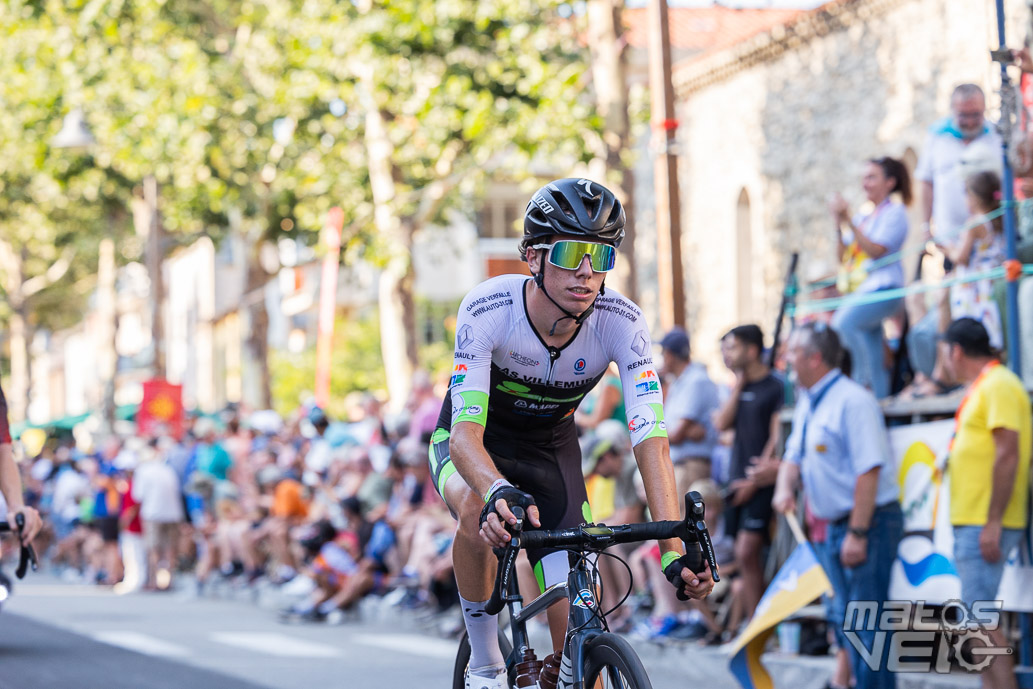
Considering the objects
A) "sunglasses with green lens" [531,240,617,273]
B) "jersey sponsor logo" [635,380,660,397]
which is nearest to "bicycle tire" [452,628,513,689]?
"jersey sponsor logo" [635,380,660,397]

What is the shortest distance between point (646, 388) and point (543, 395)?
0.46 metres

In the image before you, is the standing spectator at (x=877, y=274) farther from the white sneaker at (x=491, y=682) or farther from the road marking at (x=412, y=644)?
the white sneaker at (x=491, y=682)

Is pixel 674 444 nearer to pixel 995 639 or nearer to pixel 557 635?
pixel 995 639

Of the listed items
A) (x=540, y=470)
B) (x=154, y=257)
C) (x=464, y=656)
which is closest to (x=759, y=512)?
(x=464, y=656)

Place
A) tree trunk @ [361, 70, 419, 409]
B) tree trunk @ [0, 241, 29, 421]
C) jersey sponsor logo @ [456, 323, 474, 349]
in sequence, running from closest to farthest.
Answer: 1. jersey sponsor logo @ [456, 323, 474, 349]
2. tree trunk @ [361, 70, 419, 409]
3. tree trunk @ [0, 241, 29, 421]

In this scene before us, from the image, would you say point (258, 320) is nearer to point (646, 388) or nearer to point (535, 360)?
point (535, 360)

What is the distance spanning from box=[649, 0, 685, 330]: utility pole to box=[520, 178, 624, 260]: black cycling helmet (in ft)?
24.5

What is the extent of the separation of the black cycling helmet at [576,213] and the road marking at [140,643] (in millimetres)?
8151

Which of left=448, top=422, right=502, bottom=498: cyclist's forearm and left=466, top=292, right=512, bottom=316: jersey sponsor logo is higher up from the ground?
left=466, top=292, right=512, bottom=316: jersey sponsor logo

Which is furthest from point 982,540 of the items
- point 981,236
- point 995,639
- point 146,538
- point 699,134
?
point 699,134

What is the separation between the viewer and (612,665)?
15.8ft

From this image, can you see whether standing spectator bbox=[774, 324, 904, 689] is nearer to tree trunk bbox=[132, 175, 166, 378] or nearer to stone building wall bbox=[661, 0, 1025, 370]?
stone building wall bbox=[661, 0, 1025, 370]

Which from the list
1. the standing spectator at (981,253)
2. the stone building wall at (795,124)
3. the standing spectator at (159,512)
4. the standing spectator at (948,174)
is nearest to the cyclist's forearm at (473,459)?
the standing spectator at (981,253)

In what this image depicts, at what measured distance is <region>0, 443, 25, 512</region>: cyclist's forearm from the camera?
24.7 ft
